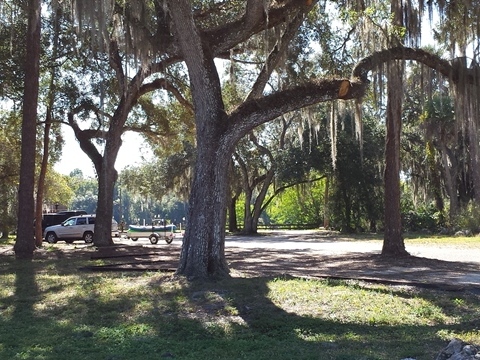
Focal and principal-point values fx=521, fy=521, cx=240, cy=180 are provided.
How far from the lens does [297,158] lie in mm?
32531

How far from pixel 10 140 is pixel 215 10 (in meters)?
15.0

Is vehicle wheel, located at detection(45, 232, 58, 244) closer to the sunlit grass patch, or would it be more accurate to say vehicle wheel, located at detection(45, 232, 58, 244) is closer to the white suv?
the white suv

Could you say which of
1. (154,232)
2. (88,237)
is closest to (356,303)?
(154,232)

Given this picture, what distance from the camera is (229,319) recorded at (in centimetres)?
702

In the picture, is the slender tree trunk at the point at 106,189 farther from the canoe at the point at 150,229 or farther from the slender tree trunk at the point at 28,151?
the canoe at the point at 150,229

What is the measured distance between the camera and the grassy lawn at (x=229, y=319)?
5.52 meters

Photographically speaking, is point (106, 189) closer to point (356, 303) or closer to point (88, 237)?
point (88, 237)

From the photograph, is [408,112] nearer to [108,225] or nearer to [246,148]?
[246,148]

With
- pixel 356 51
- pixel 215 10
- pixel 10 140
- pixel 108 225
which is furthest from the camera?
pixel 10 140

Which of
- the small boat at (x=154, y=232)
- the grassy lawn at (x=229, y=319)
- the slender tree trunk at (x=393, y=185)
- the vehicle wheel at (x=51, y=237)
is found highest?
the slender tree trunk at (x=393, y=185)

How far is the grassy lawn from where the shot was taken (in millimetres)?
5523

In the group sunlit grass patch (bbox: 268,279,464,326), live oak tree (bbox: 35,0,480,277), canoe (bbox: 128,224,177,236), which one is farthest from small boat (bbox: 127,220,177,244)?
sunlit grass patch (bbox: 268,279,464,326)

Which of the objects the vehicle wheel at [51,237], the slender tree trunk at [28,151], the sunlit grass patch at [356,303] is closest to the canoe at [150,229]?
the vehicle wheel at [51,237]

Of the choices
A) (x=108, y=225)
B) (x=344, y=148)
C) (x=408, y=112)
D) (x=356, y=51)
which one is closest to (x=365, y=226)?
(x=344, y=148)
